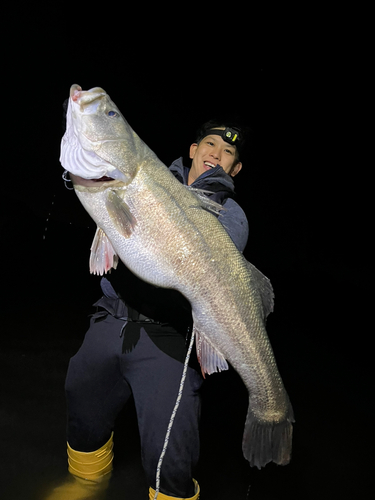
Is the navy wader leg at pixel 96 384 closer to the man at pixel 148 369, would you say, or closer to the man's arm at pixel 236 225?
the man at pixel 148 369

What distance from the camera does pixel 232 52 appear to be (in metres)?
7.60

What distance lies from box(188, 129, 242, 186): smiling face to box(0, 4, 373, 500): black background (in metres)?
0.35

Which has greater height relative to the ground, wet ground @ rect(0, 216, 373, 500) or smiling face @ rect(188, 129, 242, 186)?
smiling face @ rect(188, 129, 242, 186)

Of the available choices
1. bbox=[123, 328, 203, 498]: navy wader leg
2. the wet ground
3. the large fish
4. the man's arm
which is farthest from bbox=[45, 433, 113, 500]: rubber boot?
the man's arm

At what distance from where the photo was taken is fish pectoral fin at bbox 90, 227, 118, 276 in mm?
1499

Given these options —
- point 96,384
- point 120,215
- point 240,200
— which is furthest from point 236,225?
point 240,200

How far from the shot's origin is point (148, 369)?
1774 millimetres

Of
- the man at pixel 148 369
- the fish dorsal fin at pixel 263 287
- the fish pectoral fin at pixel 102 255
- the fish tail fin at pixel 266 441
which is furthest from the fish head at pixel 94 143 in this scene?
the fish tail fin at pixel 266 441

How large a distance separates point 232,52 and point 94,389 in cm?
765

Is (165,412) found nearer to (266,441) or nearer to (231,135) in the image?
(266,441)

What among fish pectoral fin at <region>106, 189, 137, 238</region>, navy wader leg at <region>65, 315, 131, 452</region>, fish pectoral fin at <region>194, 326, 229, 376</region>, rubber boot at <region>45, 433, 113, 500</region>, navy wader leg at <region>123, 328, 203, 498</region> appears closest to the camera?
fish pectoral fin at <region>106, 189, 137, 238</region>

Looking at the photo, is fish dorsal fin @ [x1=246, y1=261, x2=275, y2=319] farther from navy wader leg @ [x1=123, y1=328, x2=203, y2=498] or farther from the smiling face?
the smiling face

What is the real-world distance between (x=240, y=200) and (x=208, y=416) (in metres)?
7.87

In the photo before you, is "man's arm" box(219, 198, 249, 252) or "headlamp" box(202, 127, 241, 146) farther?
"headlamp" box(202, 127, 241, 146)
